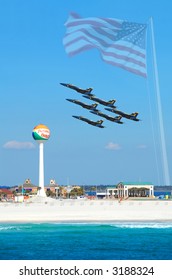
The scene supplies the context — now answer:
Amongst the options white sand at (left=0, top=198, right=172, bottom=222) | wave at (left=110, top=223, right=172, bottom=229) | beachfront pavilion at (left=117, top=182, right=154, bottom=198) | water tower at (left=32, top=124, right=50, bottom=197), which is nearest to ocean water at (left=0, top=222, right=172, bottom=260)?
wave at (left=110, top=223, right=172, bottom=229)

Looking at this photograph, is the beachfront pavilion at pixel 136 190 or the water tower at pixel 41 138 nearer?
the water tower at pixel 41 138

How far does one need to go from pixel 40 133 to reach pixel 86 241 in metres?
70.2

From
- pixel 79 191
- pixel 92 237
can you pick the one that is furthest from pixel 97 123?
pixel 79 191

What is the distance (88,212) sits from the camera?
105m

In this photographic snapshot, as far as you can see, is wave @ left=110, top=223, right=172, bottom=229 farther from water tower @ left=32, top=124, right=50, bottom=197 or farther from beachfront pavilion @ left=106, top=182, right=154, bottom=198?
beachfront pavilion @ left=106, top=182, right=154, bottom=198

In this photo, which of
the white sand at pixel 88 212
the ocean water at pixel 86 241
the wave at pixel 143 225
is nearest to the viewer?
the ocean water at pixel 86 241

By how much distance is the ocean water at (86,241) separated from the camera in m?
58.1

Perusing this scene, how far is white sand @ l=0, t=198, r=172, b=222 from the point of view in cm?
10175

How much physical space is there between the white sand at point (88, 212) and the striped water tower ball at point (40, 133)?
3164 centimetres

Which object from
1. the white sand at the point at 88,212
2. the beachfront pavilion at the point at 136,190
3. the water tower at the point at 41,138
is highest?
the water tower at the point at 41,138

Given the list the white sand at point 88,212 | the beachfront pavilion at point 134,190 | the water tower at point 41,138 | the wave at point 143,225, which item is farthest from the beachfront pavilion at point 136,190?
the wave at point 143,225

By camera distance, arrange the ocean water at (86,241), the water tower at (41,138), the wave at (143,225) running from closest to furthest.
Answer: the ocean water at (86,241), the wave at (143,225), the water tower at (41,138)

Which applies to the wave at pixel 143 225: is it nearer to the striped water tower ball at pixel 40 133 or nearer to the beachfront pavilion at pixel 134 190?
the striped water tower ball at pixel 40 133

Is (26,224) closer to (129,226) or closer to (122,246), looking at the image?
(129,226)
